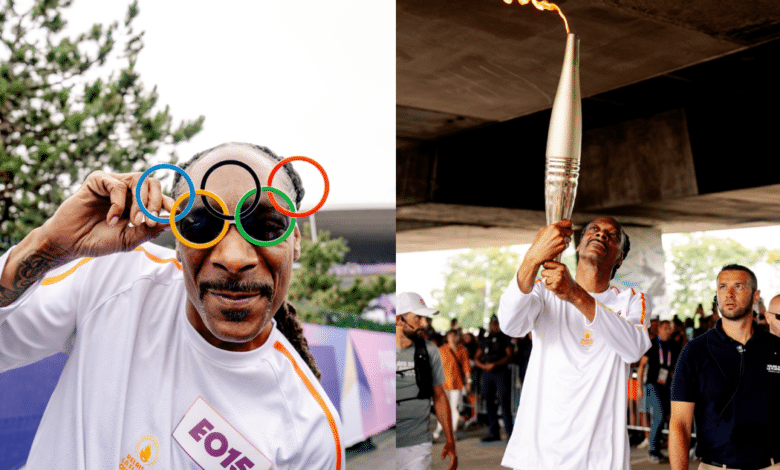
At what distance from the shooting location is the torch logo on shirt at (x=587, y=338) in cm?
355

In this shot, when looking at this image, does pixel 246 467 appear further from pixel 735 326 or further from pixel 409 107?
pixel 409 107

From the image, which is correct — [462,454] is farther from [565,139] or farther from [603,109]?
[565,139]

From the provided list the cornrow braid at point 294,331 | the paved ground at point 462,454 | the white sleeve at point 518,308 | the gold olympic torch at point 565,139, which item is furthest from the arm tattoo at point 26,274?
the white sleeve at point 518,308

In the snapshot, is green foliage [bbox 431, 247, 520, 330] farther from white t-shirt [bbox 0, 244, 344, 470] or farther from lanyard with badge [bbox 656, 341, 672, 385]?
white t-shirt [bbox 0, 244, 344, 470]

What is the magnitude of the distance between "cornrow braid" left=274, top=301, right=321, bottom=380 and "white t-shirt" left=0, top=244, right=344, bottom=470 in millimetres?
118

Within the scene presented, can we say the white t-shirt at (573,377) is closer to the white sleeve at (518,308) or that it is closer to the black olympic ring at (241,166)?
the white sleeve at (518,308)

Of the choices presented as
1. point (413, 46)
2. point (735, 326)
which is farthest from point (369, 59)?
point (413, 46)

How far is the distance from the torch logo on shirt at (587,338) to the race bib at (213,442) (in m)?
1.63

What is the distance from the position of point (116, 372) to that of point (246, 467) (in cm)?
56

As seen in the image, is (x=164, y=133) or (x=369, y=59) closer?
(x=164, y=133)

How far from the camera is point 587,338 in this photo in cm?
355

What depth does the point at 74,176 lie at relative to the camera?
277 centimetres

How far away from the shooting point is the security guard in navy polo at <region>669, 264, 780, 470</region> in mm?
3359

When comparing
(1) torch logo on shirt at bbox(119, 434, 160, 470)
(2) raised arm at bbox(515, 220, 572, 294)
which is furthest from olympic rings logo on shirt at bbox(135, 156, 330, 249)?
(2) raised arm at bbox(515, 220, 572, 294)
